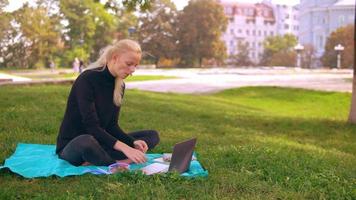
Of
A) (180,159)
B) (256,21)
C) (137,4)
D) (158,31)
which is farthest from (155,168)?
(256,21)

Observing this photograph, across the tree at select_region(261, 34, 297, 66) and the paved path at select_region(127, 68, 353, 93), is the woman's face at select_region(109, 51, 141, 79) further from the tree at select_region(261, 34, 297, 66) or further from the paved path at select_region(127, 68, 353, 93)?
the tree at select_region(261, 34, 297, 66)

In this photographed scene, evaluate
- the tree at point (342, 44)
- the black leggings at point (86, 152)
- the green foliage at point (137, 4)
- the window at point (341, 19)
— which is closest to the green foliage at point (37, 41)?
the green foliage at point (137, 4)

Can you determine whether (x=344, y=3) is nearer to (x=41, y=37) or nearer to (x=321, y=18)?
(x=321, y=18)

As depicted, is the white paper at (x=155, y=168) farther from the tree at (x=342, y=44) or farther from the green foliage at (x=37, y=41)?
the tree at (x=342, y=44)

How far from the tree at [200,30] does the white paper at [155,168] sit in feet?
170

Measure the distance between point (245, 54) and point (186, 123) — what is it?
63759 mm

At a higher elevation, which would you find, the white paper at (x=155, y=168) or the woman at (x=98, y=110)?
the woman at (x=98, y=110)

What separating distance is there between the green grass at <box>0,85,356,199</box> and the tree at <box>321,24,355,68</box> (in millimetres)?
47452

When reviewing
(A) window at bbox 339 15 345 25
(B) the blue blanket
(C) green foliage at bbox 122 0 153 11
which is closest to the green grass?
(B) the blue blanket

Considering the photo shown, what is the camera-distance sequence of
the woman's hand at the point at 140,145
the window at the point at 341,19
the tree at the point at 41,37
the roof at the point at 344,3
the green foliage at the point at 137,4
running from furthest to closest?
the window at the point at 341,19 < the roof at the point at 344,3 < the tree at the point at 41,37 < the green foliage at the point at 137,4 < the woman's hand at the point at 140,145

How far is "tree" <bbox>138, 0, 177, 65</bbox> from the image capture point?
2169 inches

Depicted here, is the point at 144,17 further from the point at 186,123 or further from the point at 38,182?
the point at 38,182

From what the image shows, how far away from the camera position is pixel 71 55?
1806 inches

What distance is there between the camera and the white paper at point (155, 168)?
3814mm
